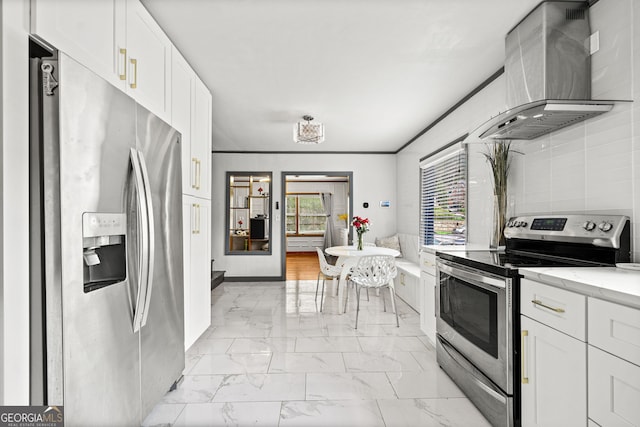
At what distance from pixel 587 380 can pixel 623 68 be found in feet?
5.20

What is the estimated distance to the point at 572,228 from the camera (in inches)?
75.2

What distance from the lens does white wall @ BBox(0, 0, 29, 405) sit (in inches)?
41.6

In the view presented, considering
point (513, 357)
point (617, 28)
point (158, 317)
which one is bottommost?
point (513, 357)

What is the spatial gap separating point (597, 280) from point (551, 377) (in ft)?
1.61

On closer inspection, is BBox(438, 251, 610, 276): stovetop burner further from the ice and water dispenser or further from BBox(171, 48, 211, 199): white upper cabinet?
BBox(171, 48, 211, 199): white upper cabinet

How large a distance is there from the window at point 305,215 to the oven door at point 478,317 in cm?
835

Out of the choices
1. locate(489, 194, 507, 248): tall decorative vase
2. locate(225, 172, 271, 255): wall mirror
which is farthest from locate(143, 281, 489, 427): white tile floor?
locate(225, 172, 271, 255): wall mirror

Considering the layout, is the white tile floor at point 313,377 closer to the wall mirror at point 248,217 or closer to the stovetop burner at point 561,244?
the stovetop burner at point 561,244

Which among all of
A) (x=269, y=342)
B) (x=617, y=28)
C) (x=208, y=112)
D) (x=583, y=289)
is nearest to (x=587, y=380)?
(x=583, y=289)

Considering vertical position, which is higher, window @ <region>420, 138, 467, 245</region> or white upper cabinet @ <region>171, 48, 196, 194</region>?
white upper cabinet @ <region>171, 48, 196, 194</region>

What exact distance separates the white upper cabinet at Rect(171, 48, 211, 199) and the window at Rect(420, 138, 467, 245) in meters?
2.65

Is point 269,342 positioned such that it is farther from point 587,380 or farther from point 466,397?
point 587,380

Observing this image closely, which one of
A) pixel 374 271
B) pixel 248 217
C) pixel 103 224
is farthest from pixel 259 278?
pixel 103 224

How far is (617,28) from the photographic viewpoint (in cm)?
174
